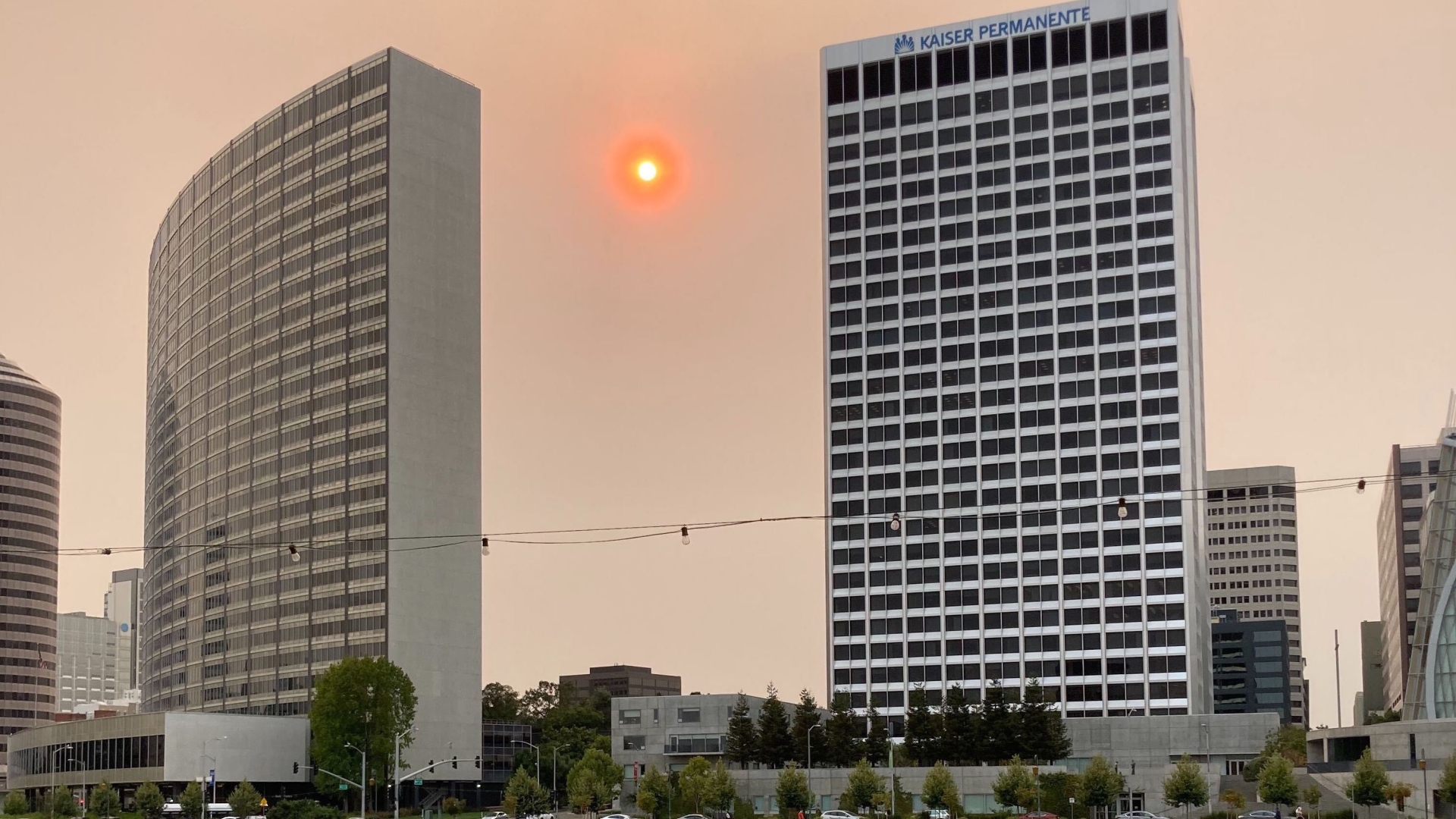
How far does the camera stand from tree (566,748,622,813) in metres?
157

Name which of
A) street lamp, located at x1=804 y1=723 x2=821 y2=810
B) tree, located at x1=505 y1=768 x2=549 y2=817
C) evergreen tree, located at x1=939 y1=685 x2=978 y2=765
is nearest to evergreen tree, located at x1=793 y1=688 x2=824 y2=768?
street lamp, located at x1=804 y1=723 x2=821 y2=810

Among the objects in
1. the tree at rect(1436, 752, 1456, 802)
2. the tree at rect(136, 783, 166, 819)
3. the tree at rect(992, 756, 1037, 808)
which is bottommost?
the tree at rect(136, 783, 166, 819)

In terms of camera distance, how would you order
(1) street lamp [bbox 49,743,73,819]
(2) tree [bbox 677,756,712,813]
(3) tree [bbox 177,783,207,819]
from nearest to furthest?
(2) tree [bbox 677,756,712,813] → (3) tree [bbox 177,783,207,819] → (1) street lamp [bbox 49,743,73,819]

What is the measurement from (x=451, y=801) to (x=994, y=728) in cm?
6150

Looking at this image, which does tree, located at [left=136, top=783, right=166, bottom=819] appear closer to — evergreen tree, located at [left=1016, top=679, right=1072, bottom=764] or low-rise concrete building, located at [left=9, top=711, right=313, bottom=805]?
low-rise concrete building, located at [left=9, top=711, right=313, bottom=805]

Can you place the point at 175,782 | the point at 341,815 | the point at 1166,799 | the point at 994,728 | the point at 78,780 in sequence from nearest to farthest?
the point at 1166,799 < the point at 341,815 < the point at 994,728 < the point at 175,782 < the point at 78,780

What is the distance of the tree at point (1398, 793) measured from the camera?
412 ft

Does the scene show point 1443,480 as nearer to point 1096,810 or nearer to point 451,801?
point 1096,810

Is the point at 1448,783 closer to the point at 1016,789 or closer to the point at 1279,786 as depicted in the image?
the point at 1279,786

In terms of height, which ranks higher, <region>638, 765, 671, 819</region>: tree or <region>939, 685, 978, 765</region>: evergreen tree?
<region>939, 685, 978, 765</region>: evergreen tree

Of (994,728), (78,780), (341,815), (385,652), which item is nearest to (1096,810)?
(994,728)

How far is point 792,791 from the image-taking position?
475 ft

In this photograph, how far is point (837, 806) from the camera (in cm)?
15338

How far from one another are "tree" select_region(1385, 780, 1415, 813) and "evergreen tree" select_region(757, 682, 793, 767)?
193 ft
